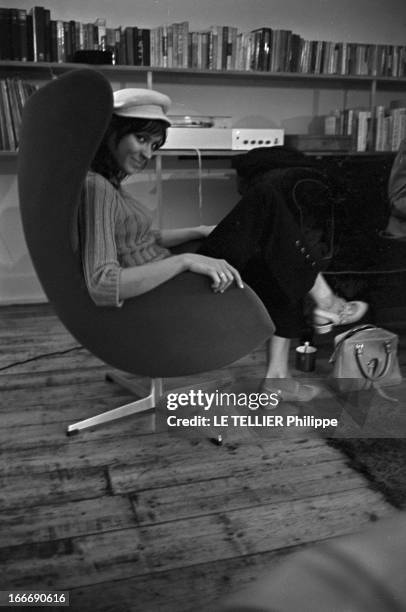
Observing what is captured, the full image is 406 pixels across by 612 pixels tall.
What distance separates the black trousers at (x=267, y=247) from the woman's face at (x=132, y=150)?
29 centimetres

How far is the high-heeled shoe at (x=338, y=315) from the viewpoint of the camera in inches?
77.0

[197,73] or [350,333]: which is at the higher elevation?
[197,73]

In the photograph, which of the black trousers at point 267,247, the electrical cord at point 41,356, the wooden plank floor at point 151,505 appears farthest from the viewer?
the electrical cord at point 41,356

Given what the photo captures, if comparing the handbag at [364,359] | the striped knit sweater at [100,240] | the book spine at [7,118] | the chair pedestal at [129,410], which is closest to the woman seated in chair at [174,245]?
the striped knit sweater at [100,240]

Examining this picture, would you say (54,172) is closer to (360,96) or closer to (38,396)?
(38,396)

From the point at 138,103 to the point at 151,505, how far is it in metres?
0.93

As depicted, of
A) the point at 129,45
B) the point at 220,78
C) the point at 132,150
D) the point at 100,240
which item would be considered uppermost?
the point at 129,45

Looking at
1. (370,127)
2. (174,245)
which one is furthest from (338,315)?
(370,127)

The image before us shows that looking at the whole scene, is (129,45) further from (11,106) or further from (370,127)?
(370,127)

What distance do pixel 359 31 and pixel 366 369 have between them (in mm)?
2289

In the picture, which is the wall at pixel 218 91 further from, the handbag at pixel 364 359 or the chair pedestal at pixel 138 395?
the handbag at pixel 364 359

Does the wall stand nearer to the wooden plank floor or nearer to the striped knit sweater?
the wooden plank floor

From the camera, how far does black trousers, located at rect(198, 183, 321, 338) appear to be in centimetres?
162

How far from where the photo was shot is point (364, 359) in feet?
6.18
